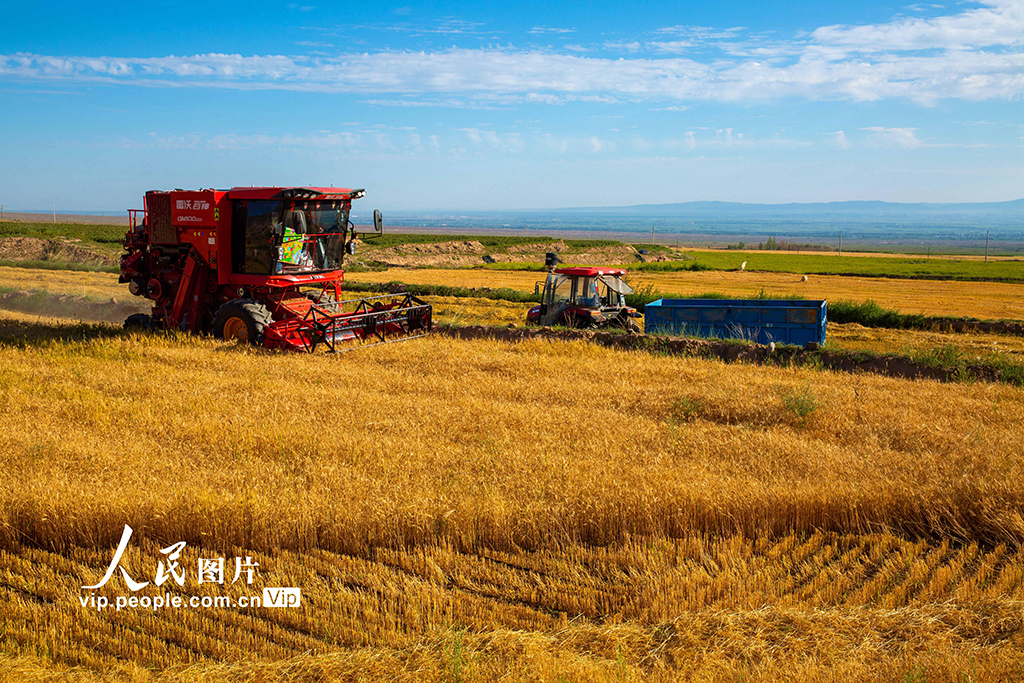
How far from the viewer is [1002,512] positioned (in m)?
6.12

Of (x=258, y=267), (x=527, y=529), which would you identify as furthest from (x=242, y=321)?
(x=527, y=529)

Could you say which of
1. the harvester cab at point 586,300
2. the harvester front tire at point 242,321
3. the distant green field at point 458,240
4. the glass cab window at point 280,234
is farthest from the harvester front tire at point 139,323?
the distant green field at point 458,240

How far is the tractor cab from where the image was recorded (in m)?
17.7

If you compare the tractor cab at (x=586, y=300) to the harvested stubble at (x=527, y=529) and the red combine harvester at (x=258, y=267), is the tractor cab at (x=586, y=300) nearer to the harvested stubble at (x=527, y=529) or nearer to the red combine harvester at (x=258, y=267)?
the red combine harvester at (x=258, y=267)

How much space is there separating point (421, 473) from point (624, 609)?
2.74 metres

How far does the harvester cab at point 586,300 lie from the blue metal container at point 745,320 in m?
0.97

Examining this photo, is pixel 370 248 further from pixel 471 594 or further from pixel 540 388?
pixel 471 594

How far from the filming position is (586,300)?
58.9ft

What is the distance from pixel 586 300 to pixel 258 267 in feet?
23.7

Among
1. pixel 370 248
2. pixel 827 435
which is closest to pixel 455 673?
pixel 827 435

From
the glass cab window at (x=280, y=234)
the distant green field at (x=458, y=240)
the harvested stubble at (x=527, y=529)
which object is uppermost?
the distant green field at (x=458, y=240)

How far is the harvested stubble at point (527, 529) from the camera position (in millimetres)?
4434

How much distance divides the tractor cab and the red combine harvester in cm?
335

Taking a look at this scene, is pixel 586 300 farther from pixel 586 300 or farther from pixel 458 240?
pixel 458 240
